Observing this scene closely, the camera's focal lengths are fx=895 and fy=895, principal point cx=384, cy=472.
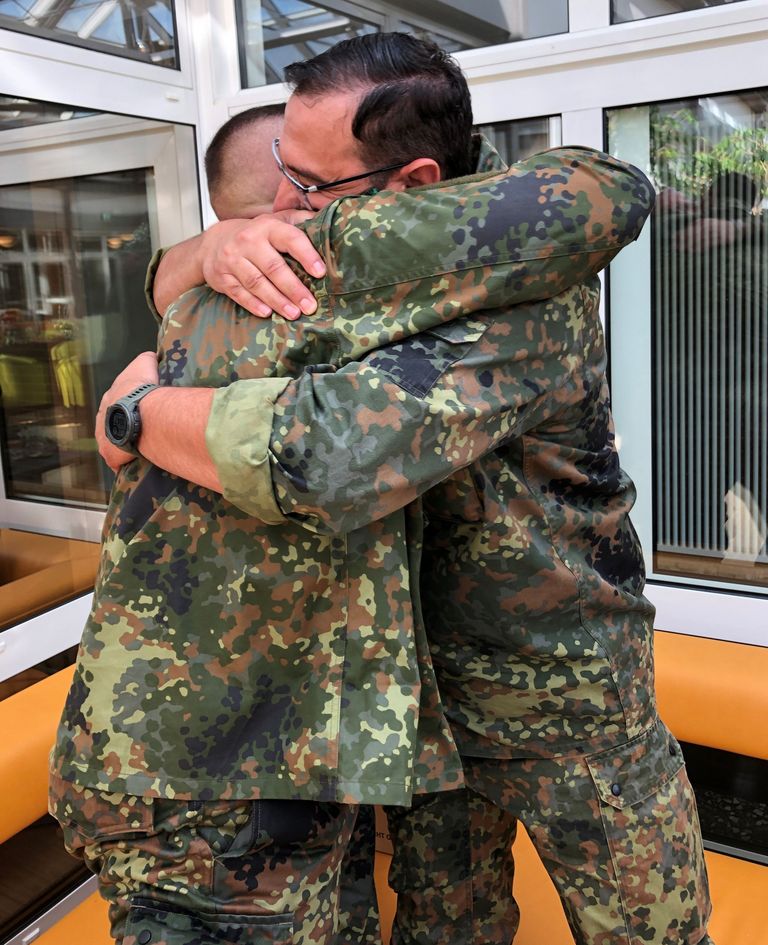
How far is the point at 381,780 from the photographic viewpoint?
1.03 m

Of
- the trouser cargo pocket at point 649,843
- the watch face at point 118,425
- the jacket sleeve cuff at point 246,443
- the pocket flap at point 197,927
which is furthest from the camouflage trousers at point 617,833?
the watch face at point 118,425

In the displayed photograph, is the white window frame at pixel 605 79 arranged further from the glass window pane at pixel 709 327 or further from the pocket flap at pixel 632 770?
the pocket flap at pixel 632 770

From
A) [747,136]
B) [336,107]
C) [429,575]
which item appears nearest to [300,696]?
[429,575]

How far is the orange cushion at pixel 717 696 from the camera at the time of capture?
193 centimetres

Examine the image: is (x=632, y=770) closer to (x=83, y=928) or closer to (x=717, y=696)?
(x=717, y=696)

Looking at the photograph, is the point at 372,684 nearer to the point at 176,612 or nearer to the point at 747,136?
the point at 176,612

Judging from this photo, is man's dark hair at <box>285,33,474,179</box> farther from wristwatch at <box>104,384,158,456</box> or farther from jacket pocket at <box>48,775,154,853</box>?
jacket pocket at <box>48,775,154,853</box>

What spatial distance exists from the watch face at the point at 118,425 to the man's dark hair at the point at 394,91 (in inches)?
16.8

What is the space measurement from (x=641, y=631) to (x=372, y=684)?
49 centimetres

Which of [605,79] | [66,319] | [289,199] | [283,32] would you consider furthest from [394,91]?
[283,32]

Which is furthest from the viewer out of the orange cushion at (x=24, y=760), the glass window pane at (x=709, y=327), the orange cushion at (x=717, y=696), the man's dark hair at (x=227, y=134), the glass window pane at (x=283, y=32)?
the glass window pane at (x=283, y=32)

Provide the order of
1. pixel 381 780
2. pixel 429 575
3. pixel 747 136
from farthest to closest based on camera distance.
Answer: pixel 747 136 < pixel 429 575 < pixel 381 780

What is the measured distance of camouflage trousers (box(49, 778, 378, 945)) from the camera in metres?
1.07

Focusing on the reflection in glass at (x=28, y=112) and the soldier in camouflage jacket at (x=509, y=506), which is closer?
the soldier in camouflage jacket at (x=509, y=506)
